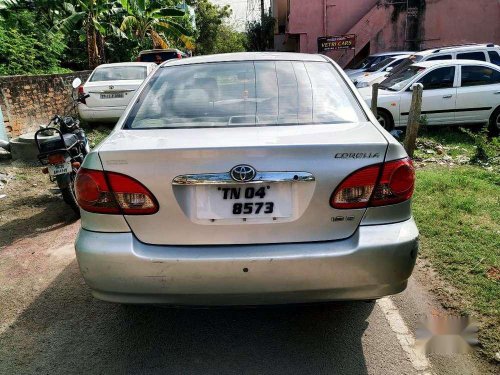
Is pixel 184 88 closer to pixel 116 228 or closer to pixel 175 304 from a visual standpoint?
pixel 116 228

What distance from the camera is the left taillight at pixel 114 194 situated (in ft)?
7.27

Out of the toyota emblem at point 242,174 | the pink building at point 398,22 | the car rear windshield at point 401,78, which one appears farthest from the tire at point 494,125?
the pink building at point 398,22

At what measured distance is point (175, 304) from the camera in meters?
2.29

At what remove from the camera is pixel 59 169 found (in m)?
4.76

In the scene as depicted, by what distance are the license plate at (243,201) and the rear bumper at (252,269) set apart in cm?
17

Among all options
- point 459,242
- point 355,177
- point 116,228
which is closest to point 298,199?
point 355,177

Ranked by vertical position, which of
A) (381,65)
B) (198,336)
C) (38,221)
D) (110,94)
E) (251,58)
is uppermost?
(251,58)

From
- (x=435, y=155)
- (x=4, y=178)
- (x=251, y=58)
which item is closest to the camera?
(x=251, y=58)

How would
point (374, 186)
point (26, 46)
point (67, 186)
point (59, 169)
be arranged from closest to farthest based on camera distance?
point (374, 186) < point (59, 169) < point (67, 186) < point (26, 46)

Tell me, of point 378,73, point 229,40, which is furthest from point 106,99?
point 229,40

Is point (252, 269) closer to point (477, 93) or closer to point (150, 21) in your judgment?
point (477, 93)

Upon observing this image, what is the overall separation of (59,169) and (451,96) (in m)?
7.77

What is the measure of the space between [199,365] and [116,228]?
0.92 metres

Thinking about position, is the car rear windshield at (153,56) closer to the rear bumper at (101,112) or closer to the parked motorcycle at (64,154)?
the rear bumper at (101,112)
